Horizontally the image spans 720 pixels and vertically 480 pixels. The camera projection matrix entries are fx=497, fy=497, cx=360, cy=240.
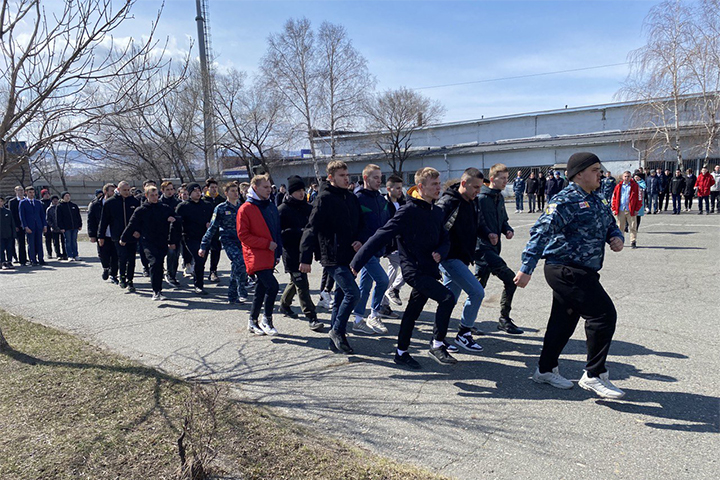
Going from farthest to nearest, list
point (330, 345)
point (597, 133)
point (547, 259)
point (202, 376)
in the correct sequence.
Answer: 1. point (597, 133)
2. point (330, 345)
3. point (202, 376)
4. point (547, 259)

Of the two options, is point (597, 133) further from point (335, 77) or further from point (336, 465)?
point (336, 465)

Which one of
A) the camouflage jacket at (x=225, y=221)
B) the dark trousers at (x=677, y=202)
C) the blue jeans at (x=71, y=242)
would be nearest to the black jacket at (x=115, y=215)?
the camouflage jacket at (x=225, y=221)

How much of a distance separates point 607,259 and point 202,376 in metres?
8.57

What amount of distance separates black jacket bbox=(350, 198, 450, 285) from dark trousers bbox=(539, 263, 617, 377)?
3.72 feet

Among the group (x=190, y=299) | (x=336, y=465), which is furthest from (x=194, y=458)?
(x=190, y=299)

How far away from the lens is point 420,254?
15.5ft

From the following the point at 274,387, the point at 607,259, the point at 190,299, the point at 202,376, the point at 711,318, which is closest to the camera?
the point at 274,387

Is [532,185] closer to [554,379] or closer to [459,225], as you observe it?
[459,225]

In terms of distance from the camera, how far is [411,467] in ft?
9.92

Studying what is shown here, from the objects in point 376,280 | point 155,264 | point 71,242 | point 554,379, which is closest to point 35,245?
point 71,242

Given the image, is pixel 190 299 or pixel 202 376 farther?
pixel 190 299

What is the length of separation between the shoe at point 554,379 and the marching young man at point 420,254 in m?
0.85

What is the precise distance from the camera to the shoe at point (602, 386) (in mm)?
3828

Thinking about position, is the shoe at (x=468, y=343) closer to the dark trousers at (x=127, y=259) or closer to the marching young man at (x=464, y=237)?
the marching young man at (x=464, y=237)
